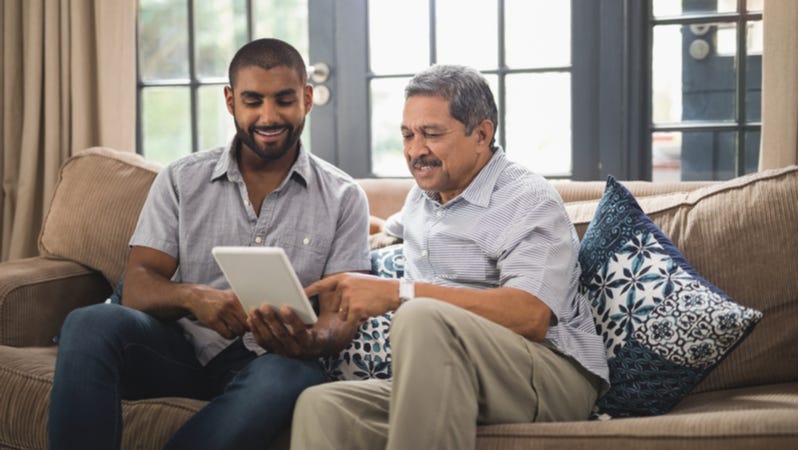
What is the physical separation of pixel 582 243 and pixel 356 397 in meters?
0.67

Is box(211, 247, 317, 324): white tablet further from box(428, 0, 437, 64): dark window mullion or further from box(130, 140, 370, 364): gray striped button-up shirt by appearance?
box(428, 0, 437, 64): dark window mullion

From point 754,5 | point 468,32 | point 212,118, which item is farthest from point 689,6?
point 212,118

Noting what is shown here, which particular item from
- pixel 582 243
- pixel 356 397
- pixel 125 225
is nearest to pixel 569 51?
pixel 582 243

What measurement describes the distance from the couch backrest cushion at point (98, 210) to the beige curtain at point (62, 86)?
63 centimetres

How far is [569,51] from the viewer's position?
3170mm

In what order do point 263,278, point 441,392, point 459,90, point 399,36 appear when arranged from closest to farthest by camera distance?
A: point 441,392, point 263,278, point 459,90, point 399,36

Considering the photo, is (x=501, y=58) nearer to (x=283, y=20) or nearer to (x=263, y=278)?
(x=283, y=20)

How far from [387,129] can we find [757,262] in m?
1.55

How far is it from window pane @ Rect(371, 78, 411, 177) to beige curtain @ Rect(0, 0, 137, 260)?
31.9 inches

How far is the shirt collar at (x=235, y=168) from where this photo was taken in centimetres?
227

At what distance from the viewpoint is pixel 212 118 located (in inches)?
140

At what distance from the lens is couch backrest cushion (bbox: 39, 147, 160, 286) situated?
102 inches

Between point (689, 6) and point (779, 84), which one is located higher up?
point (689, 6)

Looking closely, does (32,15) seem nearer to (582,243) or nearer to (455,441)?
(582,243)
